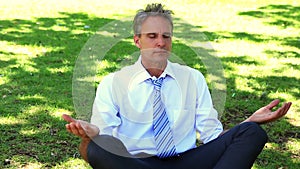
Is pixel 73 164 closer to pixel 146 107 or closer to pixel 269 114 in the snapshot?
pixel 146 107

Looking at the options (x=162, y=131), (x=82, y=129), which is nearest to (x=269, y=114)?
(x=162, y=131)

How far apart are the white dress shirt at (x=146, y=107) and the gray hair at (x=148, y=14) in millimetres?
218

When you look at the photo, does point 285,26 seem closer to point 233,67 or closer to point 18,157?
point 233,67

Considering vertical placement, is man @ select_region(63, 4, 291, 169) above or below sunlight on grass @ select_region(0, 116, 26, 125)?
above

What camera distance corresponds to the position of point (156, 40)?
3033 millimetres

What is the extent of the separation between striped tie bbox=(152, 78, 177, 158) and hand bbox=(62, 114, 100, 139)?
37 cm

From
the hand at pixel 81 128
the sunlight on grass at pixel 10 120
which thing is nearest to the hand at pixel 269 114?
the hand at pixel 81 128

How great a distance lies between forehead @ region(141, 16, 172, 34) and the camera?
10.00 ft

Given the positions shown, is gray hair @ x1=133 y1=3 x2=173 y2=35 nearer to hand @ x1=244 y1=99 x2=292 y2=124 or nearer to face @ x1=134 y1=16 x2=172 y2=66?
face @ x1=134 y1=16 x2=172 y2=66

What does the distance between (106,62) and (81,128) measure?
1208mm

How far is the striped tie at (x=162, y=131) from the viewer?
302 centimetres

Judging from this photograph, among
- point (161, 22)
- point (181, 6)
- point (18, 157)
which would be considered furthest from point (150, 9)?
point (181, 6)

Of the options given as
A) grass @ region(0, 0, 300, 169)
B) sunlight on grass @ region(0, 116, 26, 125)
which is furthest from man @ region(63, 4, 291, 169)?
sunlight on grass @ region(0, 116, 26, 125)

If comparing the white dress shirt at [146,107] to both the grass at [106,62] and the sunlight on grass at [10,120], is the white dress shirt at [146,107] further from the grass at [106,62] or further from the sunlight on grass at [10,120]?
the sunlight on grass at [10,120]
